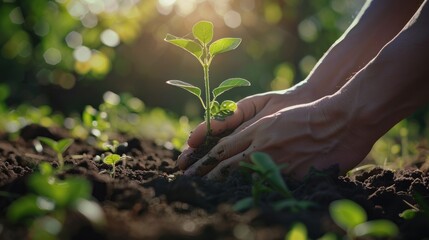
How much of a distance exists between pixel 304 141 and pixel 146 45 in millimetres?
6364

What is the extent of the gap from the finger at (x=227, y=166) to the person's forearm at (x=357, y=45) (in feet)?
2.70

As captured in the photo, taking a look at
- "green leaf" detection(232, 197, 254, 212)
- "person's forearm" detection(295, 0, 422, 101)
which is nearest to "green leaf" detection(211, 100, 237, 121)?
"person's forearm" detection(295, 0, 422, 101)

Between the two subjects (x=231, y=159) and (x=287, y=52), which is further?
(x=287, y=52)

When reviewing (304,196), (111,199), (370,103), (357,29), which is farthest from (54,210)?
(357,29)

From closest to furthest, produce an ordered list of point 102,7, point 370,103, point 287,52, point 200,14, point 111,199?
point 111,199
point 370,103
point 102,7
point 200,14
point 287,52

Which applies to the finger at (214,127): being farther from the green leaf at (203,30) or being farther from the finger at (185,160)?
the green leaf at (203,30)

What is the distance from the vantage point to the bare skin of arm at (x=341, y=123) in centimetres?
203

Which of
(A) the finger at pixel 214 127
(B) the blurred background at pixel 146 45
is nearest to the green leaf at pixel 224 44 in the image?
(A) the finger at pixel 214 127

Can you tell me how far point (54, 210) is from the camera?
1164 mm

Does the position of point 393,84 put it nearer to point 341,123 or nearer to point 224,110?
point 341,123

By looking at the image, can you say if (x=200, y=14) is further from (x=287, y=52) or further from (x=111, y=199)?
(x=111, y=199)

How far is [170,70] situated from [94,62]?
2931 mm

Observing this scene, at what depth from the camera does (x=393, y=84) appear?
6.62 ft

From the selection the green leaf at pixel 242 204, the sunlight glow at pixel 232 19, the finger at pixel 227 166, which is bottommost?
the green leaf at pixel 242 204
